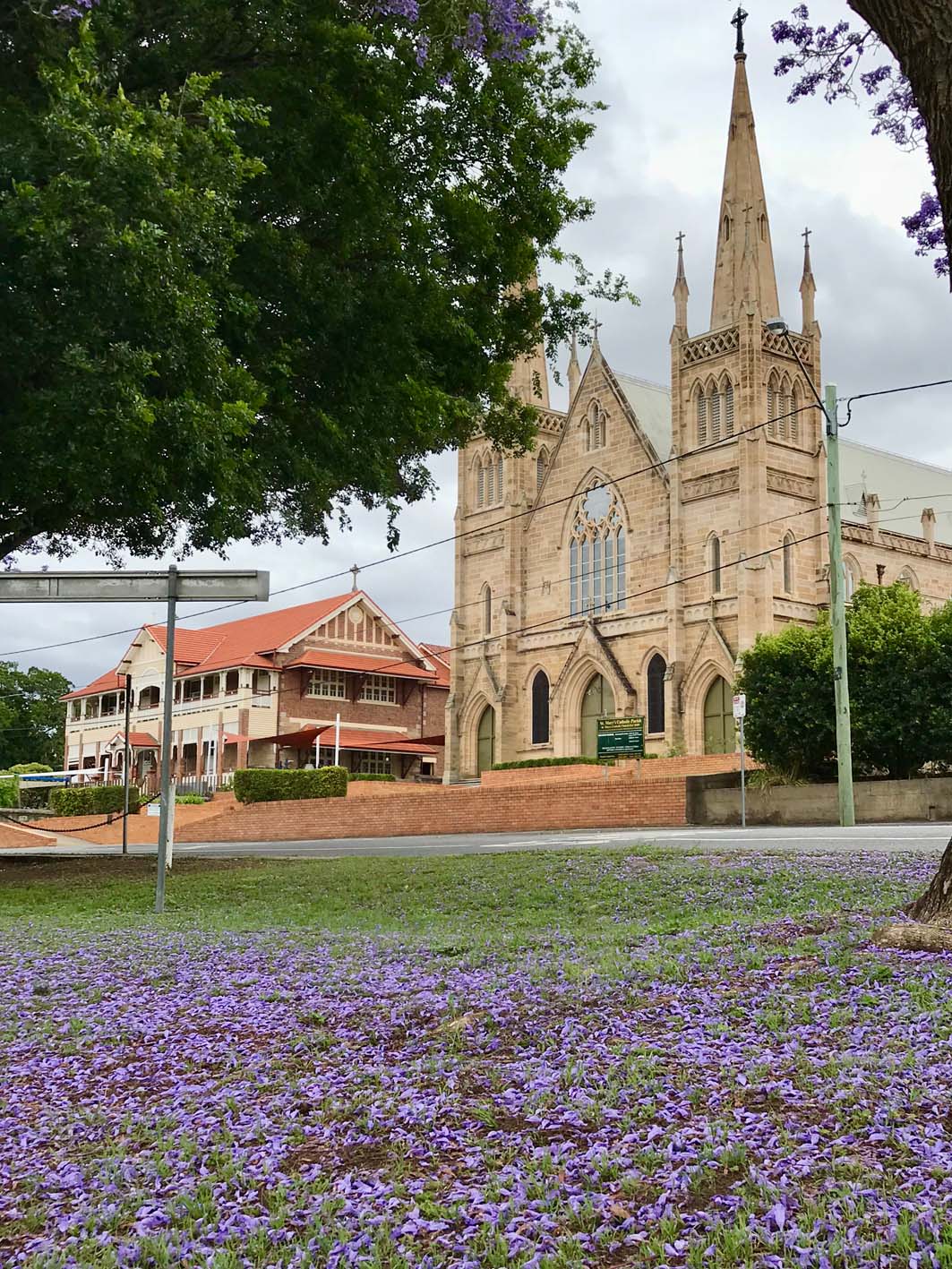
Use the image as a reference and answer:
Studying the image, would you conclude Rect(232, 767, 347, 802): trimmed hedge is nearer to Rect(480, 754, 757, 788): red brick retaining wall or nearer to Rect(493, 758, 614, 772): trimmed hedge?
Rect(480, 754, 757, 788): red brick retaining wall

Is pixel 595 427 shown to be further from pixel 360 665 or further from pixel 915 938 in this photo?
pixel 915 938

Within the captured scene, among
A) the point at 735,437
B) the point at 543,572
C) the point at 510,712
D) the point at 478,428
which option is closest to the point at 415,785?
the point at 510,712

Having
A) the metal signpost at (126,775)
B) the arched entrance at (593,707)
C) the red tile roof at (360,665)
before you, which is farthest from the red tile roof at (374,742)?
the metal signpost at (126,775)

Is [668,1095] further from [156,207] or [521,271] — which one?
[521,271]

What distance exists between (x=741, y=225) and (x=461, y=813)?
30.9 meters

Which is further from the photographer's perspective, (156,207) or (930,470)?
(930,470)

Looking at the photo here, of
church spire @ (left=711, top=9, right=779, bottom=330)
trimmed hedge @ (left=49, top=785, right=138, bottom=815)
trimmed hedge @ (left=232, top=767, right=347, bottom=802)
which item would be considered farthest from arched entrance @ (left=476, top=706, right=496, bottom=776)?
church spire @ (left=711, top=9, right=779, bottom=330)

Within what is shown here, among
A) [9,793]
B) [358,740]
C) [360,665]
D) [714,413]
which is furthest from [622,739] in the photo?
[9,793]

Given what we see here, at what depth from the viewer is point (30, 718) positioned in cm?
8925

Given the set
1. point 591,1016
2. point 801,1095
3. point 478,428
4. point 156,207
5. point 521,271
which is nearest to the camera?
point 801,1095

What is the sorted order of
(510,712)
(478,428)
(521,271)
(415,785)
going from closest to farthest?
(521,271) < (478,428) < (415,785) < (510,712)

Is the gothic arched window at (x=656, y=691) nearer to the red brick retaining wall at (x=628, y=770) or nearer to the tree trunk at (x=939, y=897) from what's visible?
the red brick retaining wall at (x=628, y=770)

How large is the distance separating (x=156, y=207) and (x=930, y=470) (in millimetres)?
58184

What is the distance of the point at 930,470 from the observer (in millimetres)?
63062
